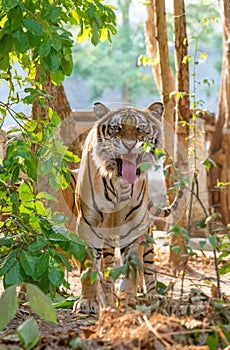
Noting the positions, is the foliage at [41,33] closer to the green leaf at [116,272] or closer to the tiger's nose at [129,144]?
the tiger's nose at [129,144]

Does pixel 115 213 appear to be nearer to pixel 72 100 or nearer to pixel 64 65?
pixel 64 65

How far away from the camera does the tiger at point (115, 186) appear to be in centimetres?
369

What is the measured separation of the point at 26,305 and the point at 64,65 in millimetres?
1158

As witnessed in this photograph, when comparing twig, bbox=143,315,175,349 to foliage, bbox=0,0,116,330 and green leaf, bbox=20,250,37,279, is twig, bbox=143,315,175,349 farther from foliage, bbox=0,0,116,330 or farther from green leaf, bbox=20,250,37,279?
green leaf, bbox=20,250,37,279

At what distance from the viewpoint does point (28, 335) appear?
65.1 inches

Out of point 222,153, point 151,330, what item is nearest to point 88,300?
point 151,330

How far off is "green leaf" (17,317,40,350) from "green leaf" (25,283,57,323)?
16 cm

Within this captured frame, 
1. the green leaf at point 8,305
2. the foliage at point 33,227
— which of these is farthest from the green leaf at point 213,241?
the foliage at point 33,227

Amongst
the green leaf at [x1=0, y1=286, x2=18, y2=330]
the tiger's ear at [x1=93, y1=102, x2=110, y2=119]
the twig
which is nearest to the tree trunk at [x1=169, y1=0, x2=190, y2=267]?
the tiger's ear at [x1=93, y1=102, x2=110, y2=119]

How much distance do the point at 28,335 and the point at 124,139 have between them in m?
2.12

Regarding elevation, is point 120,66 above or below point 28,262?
above

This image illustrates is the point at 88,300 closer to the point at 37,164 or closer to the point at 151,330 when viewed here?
the point at 37,164

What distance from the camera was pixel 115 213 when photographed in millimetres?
3842

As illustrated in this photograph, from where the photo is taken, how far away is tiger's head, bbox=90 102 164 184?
367cm
